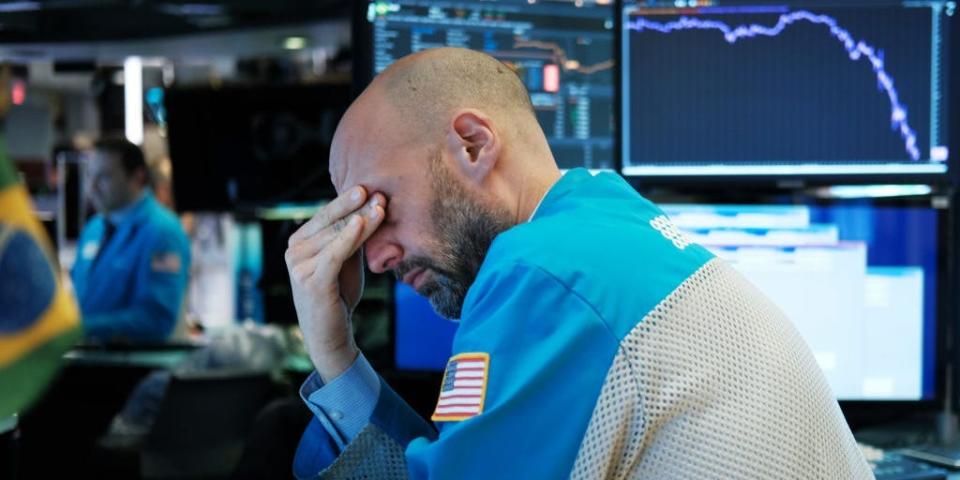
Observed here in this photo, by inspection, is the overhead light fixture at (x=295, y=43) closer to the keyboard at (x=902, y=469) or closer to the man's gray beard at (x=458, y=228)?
the keyboard at (x=902, y=469)

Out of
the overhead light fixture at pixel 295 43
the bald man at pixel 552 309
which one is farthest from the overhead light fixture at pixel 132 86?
the bald man at pixel 552 309

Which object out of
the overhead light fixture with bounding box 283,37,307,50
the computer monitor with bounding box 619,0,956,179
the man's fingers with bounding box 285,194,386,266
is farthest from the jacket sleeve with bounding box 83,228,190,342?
the overhead light fixture with bounding box 283,37,307,50

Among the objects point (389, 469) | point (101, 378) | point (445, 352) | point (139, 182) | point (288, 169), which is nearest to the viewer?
point (389, 469)

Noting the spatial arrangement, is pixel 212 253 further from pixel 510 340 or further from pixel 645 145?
pixel 510 340

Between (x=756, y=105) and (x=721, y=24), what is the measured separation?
0.17 metres

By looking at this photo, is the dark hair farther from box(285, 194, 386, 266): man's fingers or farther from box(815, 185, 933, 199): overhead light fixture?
box(285, 194, 386, 266): man's fingers

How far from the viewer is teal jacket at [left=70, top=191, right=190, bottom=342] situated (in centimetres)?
404

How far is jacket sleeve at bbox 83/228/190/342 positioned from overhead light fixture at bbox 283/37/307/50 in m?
3.49

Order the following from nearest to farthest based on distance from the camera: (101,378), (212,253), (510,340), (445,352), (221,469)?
(510,340) → (445,352) → (221,469) → (101,378) → (212,253)

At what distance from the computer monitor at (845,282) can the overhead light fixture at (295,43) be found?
5588 millimetres

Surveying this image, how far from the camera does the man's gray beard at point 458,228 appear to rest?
1165 mm

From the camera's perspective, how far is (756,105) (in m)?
2.13

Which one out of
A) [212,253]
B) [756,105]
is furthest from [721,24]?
[212,253]

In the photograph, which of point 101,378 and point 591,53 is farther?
point 101,378
